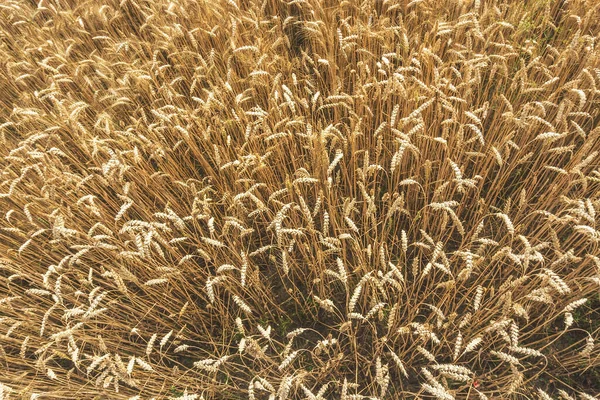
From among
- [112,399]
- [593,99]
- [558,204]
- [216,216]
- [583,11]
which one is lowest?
[112,399]

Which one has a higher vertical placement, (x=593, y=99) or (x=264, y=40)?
(x=264, y=40)

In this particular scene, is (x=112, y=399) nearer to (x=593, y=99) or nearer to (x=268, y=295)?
(x=268, y=295)

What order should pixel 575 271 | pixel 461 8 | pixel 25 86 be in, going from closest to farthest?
1. pixel 575 271
2. pixel 461 8
3. pixel 25 86

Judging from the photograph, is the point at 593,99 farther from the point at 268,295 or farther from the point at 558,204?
the point at 268,295

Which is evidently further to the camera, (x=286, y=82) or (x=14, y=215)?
(x=286, y=82)

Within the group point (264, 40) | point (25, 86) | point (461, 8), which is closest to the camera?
point (461, 8)

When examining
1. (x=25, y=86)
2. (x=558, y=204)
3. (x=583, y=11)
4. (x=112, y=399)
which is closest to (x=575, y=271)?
(x=558, y=204)
